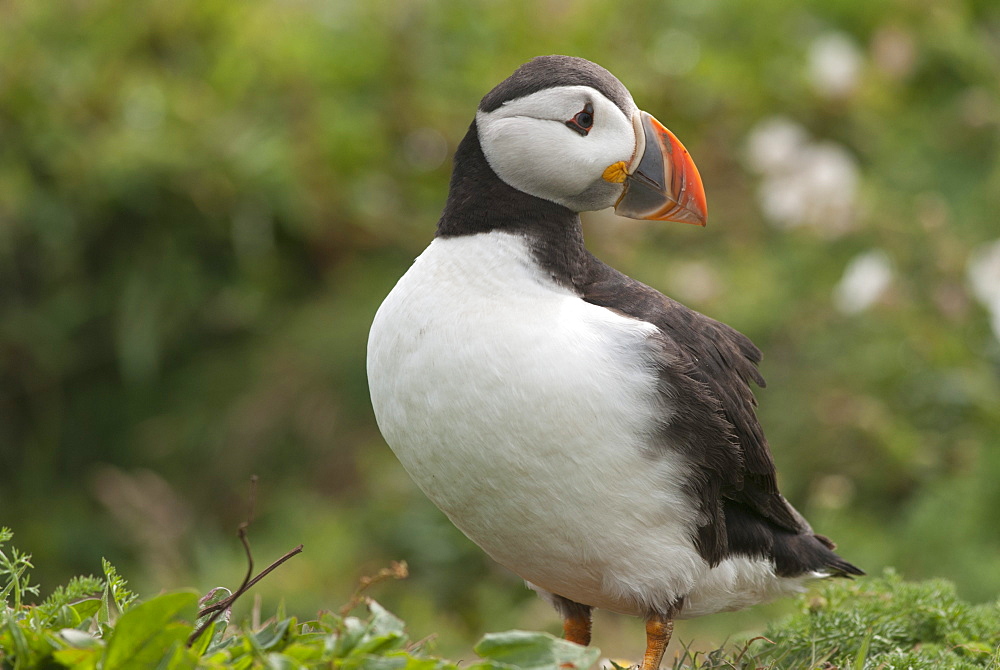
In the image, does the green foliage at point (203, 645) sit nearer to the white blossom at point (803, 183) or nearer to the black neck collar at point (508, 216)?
the black neck collar at point (508, 216)

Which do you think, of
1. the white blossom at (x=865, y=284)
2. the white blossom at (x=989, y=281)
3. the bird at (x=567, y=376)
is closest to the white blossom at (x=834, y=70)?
the white blossom at (x=865, y=284)

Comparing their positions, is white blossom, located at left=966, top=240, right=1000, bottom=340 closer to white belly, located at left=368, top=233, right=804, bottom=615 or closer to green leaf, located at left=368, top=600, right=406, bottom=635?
white belly, located at left=368, top=233, right=804, bottom=615

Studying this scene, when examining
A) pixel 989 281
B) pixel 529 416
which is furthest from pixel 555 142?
pixel 989 281

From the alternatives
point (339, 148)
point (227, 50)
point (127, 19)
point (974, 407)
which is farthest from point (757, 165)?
point (127, 19)

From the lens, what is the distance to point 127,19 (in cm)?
764

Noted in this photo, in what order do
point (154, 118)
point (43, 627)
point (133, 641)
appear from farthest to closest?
point (154, 118), point (43, 627), point (133, 641)

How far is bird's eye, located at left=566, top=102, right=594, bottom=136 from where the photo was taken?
2982 mm

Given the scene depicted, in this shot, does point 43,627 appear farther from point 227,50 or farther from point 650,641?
point 227,50

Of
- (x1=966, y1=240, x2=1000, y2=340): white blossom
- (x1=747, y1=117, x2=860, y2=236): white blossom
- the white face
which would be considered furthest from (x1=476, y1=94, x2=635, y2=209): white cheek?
(x1=747, y1=117, x2=860, y2=236): white blossom

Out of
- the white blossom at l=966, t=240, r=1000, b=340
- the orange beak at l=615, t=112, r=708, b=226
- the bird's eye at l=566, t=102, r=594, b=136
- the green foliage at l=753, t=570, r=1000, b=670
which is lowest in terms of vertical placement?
the green foliage at l=753, t=570, r=1000, b=670

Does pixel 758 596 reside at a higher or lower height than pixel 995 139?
lower

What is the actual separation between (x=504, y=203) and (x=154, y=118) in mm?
4820

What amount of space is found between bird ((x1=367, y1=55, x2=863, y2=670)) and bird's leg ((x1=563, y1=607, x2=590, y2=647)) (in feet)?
0.97

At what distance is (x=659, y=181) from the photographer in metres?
3.07
